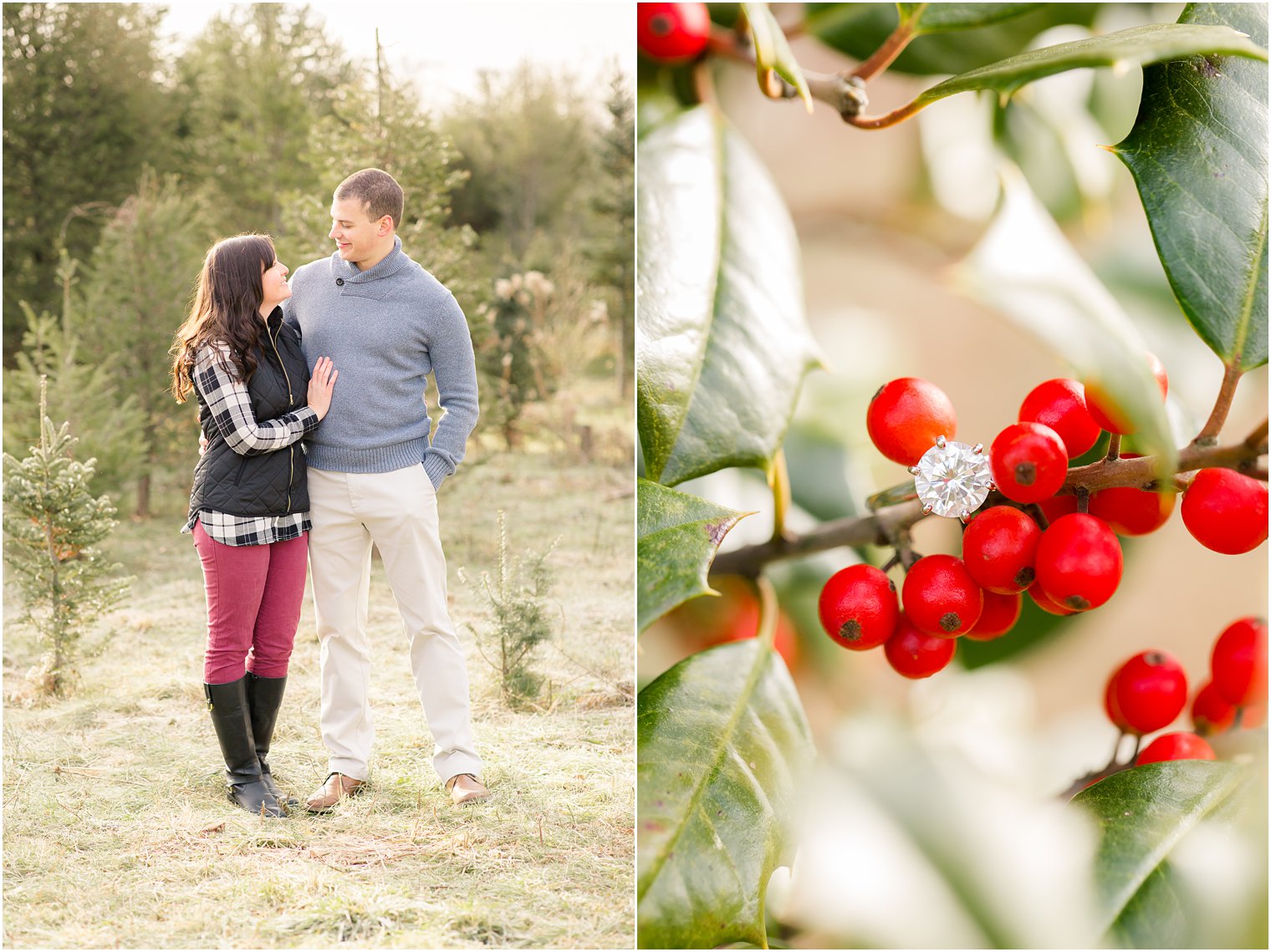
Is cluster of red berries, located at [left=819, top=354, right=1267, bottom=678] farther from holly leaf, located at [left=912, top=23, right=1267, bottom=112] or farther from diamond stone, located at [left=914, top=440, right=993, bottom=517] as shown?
holly leaf, located at [left=912, top=23, right=1267, bottom=112]

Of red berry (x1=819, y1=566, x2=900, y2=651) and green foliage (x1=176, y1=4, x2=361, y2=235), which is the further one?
green foliage (x1=176, y1=4, x2=361, y2=235)

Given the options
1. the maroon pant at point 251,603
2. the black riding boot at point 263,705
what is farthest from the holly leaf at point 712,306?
the black riding boot at point 263,705

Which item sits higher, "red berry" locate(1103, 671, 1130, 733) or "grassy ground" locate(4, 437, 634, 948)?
"red berry" locate(1103, 671, 1130, 733)

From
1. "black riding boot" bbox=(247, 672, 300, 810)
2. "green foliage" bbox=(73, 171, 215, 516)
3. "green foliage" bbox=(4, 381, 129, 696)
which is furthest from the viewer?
"green foliage" bbox=(73, 171, 215, 516)

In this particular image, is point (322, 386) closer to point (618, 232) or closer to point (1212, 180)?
point (1212, 180)

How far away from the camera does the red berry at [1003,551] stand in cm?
83

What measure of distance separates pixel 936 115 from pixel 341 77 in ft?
3.85

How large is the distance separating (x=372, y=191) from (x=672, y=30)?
0.57m

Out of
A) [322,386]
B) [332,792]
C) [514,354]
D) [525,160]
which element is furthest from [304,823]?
[514,354]

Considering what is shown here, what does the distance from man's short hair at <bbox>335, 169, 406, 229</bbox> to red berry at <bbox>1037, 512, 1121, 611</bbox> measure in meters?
0.98

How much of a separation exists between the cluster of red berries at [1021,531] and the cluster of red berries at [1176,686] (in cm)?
20

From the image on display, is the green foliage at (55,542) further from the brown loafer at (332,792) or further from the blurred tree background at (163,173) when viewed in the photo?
the brown loafer at (332,792)

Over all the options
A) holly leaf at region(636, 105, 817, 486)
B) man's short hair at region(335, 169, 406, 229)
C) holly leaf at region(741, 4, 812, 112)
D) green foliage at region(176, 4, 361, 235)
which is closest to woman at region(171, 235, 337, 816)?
man's short hair at region(335, 169, 406, 229)

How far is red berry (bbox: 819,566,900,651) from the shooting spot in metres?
0.86
